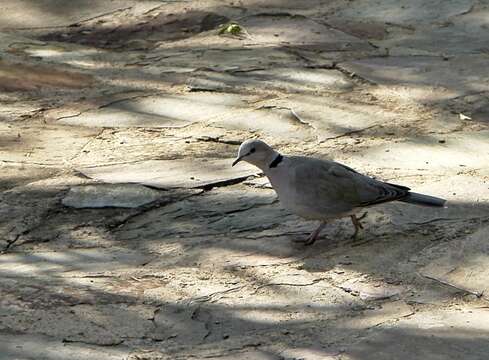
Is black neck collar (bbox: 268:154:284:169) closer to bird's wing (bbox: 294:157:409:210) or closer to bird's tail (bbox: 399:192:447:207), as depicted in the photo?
bird's wing (bbox: 294:157:409:210)

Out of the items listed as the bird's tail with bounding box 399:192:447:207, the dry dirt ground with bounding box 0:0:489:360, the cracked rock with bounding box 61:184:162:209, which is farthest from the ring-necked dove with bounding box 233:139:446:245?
the cracked rock with bounding box 61:184:162:209

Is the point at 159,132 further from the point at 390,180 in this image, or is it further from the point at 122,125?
the point at 390,180

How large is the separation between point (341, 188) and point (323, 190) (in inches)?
3.4

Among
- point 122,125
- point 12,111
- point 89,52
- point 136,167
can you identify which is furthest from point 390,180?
point 89,52

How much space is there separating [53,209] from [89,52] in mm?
2948

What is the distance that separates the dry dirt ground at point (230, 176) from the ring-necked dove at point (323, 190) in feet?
0.63

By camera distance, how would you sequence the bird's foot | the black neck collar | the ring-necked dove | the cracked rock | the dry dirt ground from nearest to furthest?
the dry dirt ground < the ring-necked dove < the black neck collar < the bird's foot < the cracked rock

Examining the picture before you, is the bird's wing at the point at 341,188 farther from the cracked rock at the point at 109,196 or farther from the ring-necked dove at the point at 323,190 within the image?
the cracked rock at the point at 109,196

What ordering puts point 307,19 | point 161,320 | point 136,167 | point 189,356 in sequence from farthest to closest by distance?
point 307,19
point 136,167
point 161,320
point 189,356

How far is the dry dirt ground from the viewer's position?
4.68 metres

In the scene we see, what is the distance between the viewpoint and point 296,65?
8305mm

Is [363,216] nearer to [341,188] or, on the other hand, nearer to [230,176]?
[341,188]

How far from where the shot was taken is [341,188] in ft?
17.7

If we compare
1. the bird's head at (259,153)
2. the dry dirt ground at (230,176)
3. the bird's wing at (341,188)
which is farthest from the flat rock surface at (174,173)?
the bird's wing at (341,188)
